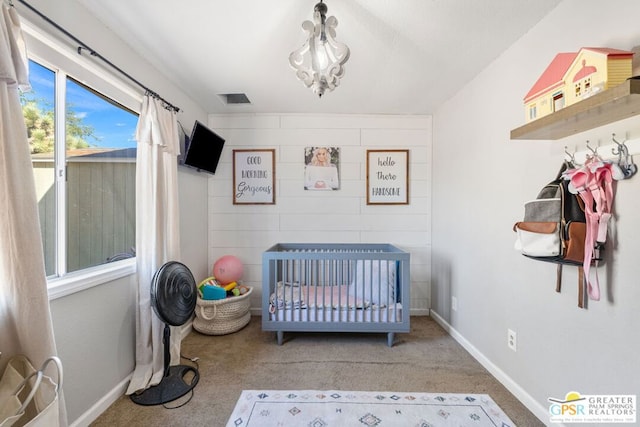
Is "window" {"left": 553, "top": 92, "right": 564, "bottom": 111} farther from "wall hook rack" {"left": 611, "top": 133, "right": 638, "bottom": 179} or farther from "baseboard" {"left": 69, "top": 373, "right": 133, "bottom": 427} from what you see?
"baseboard" {"left": 69, "top": 373, "right": 133, "bottom": 427}

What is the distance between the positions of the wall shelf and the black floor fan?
2160mm

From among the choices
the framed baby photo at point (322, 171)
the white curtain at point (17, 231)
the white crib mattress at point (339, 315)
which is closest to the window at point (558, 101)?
the white crib mattress at point (339, 315)

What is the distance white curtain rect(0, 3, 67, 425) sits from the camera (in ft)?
3.34

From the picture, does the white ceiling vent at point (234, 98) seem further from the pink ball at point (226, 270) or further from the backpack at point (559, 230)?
the backpack at point (559, 230)

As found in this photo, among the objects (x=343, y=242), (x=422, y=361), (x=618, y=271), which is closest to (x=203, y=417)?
(x=422, y=361)

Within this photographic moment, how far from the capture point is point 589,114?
1109 millimetres

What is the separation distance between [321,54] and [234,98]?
1.60m

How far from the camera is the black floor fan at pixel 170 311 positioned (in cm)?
167

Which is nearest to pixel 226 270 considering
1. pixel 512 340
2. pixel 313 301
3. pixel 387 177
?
pixel 313 301

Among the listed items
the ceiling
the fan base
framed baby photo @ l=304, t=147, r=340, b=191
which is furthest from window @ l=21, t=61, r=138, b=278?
framed baby photo @ l=304, t=147, r=340, b=191

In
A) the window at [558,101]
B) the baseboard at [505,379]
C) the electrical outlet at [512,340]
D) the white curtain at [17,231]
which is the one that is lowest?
the baseboard at [505,379]

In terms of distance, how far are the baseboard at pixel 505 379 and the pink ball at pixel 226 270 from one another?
216 cm

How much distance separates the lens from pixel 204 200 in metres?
3.02
